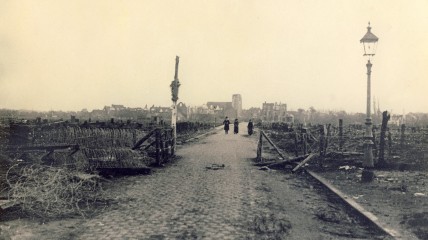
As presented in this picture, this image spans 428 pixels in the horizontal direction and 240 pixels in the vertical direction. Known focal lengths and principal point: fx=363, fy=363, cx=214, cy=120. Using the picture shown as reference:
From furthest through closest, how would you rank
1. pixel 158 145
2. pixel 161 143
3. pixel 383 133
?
pixel 161 143, pixel 158 145, pixel 383 133

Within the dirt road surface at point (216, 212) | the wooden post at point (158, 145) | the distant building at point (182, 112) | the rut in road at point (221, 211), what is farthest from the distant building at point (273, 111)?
the dirt road surface at point (216, 212)

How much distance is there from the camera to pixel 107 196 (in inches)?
337

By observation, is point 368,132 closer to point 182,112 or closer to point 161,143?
point 161,143

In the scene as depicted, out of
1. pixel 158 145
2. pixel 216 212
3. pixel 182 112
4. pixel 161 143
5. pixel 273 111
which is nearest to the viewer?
pixel 216 212

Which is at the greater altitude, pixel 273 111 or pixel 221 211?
pixel 273 111

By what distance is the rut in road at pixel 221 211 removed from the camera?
591 cm

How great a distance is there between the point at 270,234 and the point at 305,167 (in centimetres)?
804

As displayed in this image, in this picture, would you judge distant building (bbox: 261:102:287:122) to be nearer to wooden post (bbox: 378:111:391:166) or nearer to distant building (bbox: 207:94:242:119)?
distant building (bbox: 207:94:242:119)

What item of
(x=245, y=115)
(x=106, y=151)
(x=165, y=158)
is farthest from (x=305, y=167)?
(x=245, y=115)

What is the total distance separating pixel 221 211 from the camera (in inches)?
284

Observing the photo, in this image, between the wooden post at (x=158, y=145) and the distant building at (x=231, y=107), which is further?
the distant building at (x=231, y=107)

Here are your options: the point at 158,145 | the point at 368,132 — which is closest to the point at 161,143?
the point at 158,145

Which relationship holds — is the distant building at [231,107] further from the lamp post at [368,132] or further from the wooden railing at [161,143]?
the lamp post at [368,132]

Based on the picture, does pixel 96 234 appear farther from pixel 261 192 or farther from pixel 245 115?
pixel 245 115
